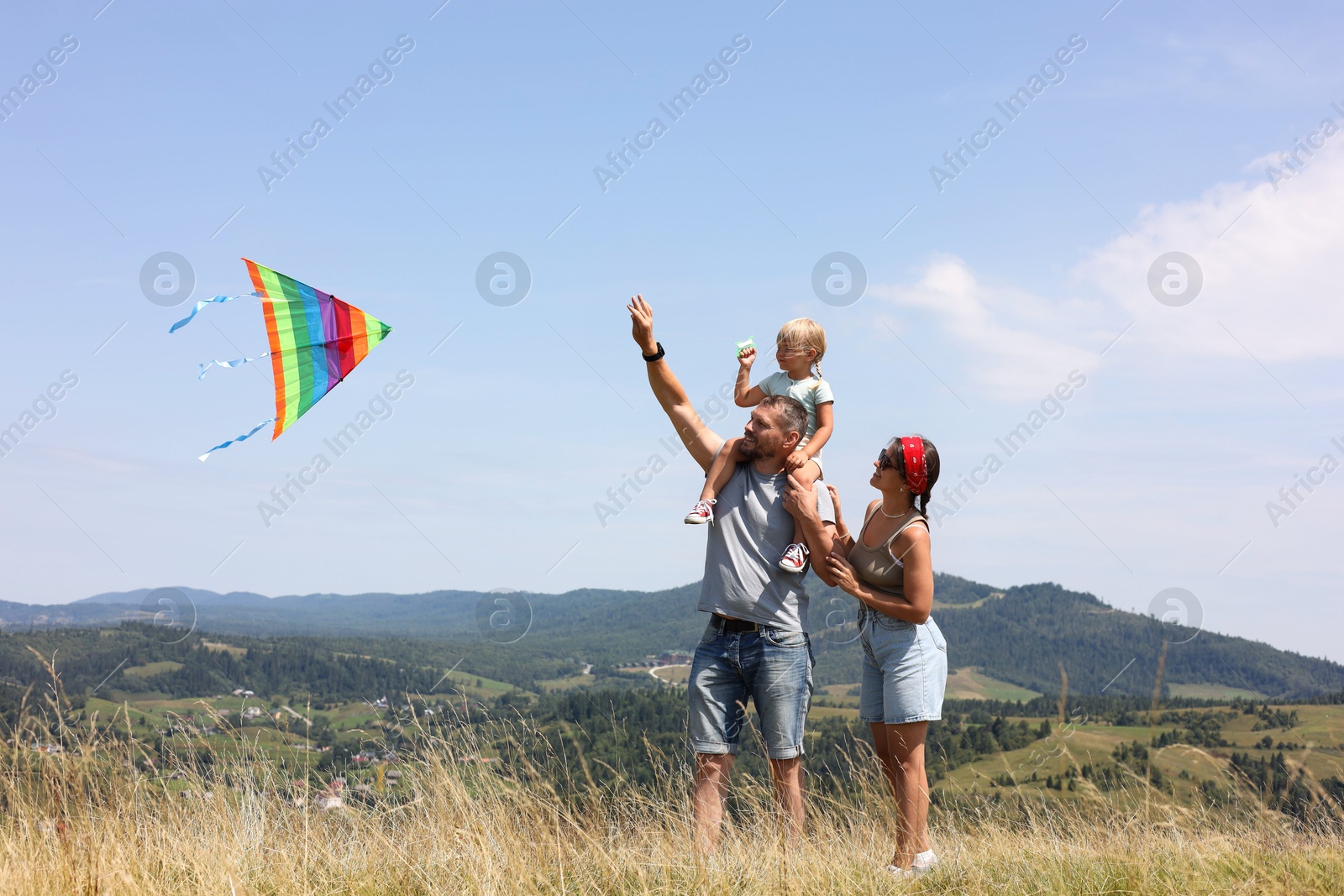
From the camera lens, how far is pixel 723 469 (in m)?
4.17

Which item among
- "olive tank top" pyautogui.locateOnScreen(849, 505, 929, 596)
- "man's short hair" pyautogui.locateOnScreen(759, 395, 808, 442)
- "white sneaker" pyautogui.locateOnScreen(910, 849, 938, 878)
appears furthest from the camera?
"man's short hair" pyautogui.locateOnScreen(759, 395, 808, 442)

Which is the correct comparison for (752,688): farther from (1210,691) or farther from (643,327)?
(1210,691)

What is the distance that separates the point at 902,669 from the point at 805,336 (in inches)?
73.9

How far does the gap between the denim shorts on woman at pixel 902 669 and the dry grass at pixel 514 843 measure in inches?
23.9

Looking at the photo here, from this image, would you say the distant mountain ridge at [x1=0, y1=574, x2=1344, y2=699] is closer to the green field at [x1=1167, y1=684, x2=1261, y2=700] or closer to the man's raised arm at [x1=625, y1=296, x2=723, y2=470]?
the green field at [x1=1167, y1=684, x2=1261, y2=700]

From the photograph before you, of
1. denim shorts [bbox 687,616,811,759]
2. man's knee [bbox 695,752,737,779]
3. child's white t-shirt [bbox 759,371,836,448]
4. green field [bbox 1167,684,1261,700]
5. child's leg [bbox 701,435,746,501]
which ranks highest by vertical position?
child's white t-shirt [bbox 759,371,836,448]

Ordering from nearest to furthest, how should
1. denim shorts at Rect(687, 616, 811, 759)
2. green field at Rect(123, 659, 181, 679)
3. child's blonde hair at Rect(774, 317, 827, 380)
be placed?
denim shorts at Rect(687, 616, 811, 759) → child's blonde hair at Rect(774, 317, 827, 380) → green field at Rect(123, 659, 181, 679)

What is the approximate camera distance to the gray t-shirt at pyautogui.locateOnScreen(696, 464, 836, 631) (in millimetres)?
3877

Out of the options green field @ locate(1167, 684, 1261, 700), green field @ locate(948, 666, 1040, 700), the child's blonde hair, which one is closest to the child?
the child's blonde hair

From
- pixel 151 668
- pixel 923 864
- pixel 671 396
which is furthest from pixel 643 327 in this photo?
pixel 151 668

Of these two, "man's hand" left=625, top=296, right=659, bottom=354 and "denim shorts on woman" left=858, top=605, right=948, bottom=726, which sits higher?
"man's hand" left=625, top=296, right=659, bottom=354

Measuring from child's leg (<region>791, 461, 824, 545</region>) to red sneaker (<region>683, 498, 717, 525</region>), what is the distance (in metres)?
0.39

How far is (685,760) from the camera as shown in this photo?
13.6 ft

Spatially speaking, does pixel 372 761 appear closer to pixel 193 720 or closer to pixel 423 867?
pixel 423 867
